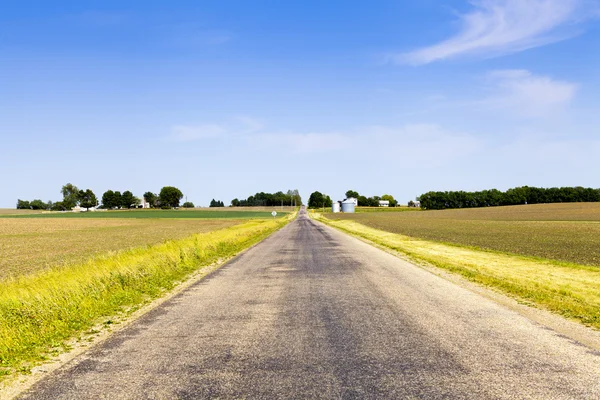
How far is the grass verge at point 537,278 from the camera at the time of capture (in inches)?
424

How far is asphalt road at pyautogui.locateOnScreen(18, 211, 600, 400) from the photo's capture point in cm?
558

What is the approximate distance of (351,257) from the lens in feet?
72.7

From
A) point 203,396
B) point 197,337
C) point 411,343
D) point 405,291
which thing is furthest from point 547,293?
point 203,396

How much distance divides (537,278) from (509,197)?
609 feet

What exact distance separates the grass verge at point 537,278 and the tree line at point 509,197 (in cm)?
17472

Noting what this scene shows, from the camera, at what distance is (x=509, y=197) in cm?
18262

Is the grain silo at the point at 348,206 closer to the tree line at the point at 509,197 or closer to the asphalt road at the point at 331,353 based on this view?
the tree line at the point at 509,197

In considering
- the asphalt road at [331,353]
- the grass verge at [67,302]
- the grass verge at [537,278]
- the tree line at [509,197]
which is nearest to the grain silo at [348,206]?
the tree line at [509,197]

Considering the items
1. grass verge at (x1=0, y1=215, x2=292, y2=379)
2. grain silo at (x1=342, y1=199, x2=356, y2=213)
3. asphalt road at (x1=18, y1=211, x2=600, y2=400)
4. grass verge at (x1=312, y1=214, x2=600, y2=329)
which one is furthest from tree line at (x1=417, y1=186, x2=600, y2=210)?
asphalt road at (x1=18, y1=211, x2=600, y2=400)

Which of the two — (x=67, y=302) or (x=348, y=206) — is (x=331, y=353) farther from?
(x=348, y=206)

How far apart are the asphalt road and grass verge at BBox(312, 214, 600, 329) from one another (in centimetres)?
156

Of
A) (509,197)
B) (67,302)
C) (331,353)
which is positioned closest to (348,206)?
(509,197)

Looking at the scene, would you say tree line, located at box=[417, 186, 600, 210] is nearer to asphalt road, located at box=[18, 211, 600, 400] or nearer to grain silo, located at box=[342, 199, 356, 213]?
grain silo, located at box=[342, 199, 356, 213]

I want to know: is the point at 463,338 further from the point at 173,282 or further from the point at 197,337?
the point at 173,282
